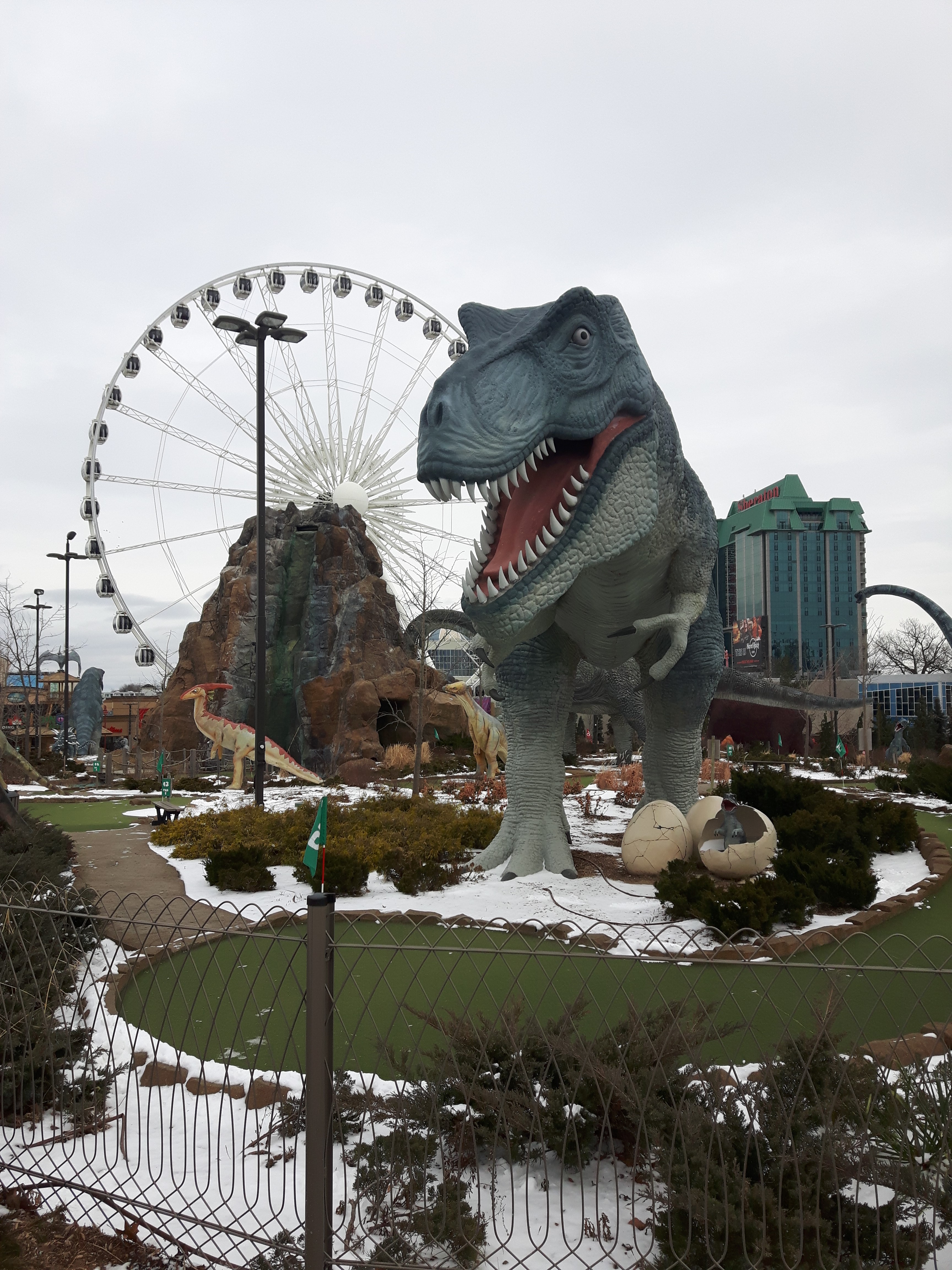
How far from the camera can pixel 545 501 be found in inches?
197

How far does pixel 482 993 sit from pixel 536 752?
2.25 metres

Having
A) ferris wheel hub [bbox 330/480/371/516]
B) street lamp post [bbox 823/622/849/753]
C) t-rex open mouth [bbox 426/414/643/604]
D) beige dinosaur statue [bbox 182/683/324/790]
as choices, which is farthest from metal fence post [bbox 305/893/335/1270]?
ferris wheel hub [bbox 330/480/371/516]

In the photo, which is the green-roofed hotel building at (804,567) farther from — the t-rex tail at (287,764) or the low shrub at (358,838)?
the low shrub at (358,838)

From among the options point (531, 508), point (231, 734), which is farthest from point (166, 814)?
point (531, 508)

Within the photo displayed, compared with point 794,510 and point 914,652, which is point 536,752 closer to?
point 914,652

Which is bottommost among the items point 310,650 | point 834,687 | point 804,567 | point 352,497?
point 834,687

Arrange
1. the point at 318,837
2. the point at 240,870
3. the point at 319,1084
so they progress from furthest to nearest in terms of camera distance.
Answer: the point at 240,870 < the point at 318,837 < the point at 319,1084

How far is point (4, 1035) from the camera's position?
324 cm

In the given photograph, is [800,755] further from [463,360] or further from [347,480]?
[463,360]

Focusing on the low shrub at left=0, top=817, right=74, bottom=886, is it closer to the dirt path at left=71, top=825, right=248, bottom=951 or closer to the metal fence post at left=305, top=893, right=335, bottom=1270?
the dirt path at left=71, top=825, right=248, bottom=951

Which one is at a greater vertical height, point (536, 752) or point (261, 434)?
point (261, 434)

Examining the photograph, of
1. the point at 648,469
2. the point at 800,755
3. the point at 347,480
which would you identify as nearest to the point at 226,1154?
the point at 648,469

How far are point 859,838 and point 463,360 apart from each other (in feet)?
14.0

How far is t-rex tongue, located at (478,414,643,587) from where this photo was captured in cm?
483
